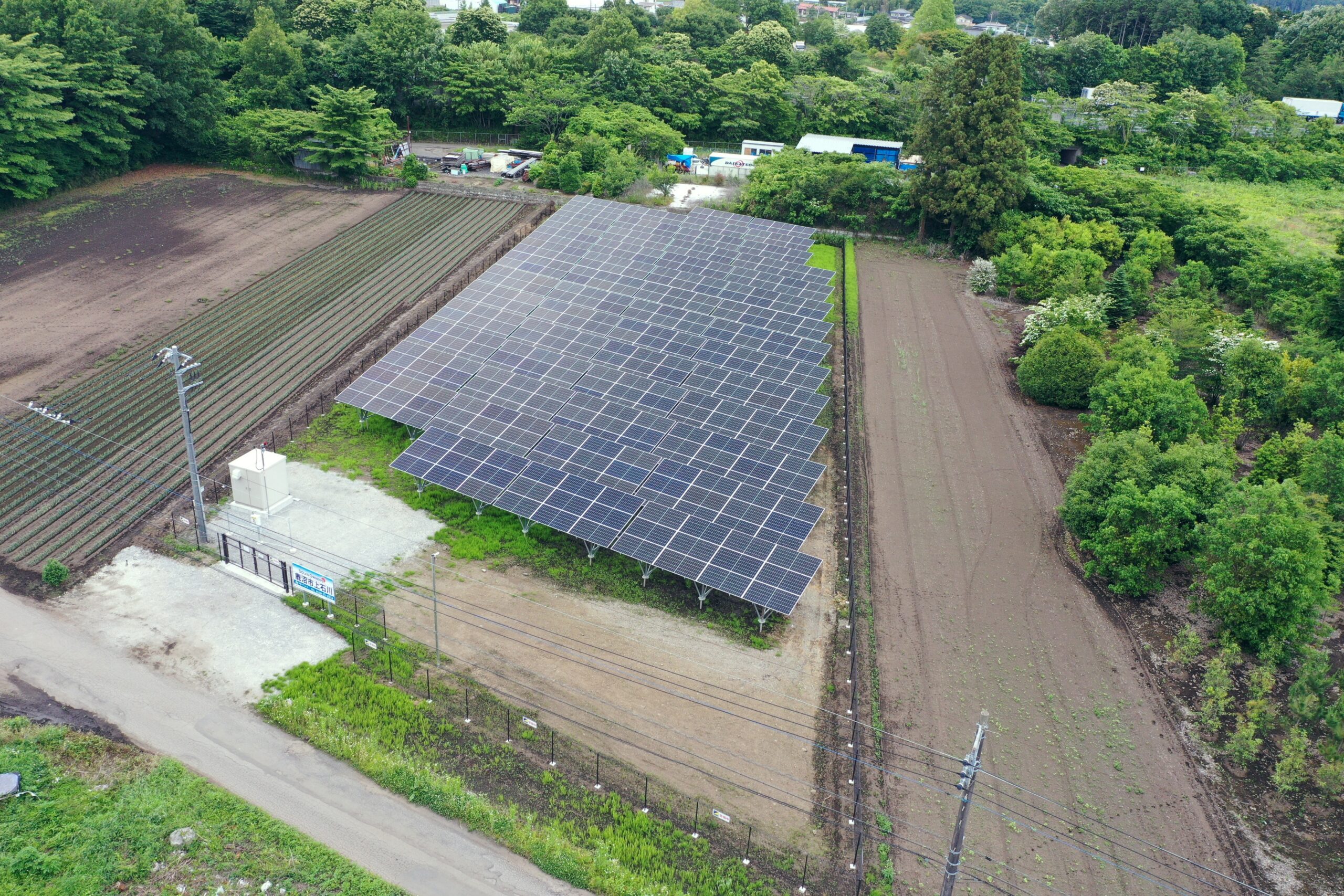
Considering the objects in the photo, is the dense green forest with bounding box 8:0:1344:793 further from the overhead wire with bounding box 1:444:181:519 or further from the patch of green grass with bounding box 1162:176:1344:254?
the overhead wire with bounding box 1:444:181:519

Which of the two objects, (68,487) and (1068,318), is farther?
(1068,318)

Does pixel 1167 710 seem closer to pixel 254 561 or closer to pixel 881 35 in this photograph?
pixel 254 561

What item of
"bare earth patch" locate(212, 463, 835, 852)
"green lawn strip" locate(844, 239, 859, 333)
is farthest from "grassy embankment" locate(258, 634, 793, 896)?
"green lawn strip" locate(844, 239, 859, 333)

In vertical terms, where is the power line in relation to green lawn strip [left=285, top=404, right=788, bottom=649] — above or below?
below

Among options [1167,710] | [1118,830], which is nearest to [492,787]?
[1118,830]

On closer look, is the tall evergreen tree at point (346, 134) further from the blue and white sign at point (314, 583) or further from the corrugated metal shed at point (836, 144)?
the blue and white sign at point (314, 583)

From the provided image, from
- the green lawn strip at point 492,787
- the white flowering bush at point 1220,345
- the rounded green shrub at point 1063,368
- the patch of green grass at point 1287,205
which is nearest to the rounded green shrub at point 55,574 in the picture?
the green lawn strip at point 492,787
